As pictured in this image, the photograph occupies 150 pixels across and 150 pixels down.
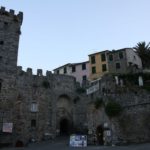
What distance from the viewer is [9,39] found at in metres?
36.0

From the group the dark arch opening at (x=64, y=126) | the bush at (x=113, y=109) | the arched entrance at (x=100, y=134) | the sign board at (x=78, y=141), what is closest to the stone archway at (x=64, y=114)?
the dark arch opening at (x=64, y=126)

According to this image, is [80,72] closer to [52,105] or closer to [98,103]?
[52,105]

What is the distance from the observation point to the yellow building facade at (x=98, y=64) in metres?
46.8

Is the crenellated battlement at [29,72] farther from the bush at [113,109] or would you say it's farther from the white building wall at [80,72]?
the bush at [113,109]

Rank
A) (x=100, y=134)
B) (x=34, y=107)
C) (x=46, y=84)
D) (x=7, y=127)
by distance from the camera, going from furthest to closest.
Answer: (x=46, y=84) < (x=34, y=107) < (x=7, y=127) < (x=100, y=134)

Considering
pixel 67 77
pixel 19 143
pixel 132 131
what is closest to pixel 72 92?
pixel 67 77

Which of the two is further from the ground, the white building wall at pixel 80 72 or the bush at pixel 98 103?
the white building wall at pixel 80 72

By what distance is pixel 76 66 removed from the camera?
52250mm

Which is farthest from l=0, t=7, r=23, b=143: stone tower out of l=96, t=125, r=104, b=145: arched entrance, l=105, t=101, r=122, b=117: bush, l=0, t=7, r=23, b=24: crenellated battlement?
l=105, t=101, r=122, b=117: bush

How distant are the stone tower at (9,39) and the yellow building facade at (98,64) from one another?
1664 centimetres

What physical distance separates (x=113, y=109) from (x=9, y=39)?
1935 cm

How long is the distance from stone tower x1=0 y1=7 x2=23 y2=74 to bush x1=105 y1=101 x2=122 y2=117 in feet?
52.3

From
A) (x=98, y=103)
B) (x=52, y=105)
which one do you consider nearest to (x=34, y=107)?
(x=52, y=105)

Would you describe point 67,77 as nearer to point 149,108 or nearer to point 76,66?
point 76,66
